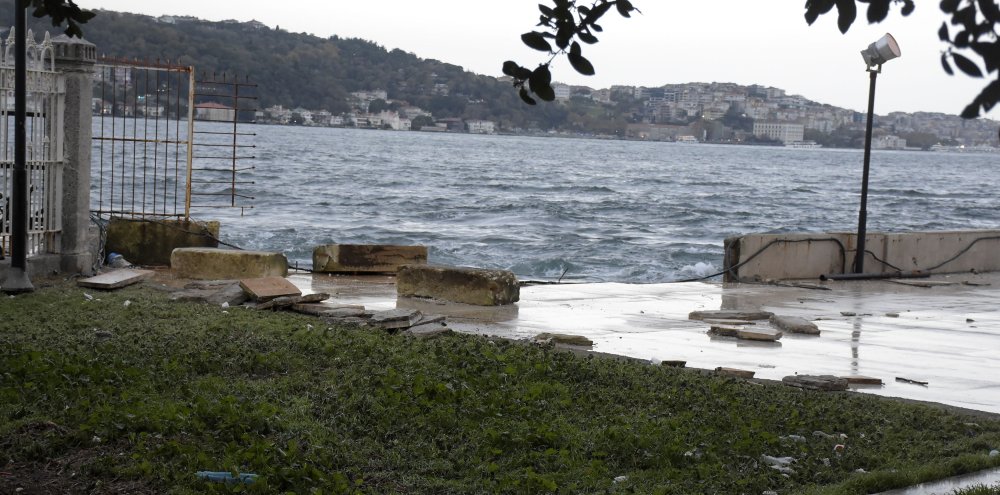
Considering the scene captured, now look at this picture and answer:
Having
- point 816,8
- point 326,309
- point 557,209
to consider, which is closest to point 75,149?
point 326,309

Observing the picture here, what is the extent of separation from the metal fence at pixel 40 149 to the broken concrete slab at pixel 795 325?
8.66 metres

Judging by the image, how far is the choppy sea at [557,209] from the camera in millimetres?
30953

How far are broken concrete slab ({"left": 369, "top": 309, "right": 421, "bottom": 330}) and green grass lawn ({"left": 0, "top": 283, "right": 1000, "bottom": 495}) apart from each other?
1214mm

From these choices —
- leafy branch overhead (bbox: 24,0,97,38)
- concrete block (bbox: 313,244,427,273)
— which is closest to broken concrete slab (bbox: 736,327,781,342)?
concrete block (bbox: 313,244,427,273)

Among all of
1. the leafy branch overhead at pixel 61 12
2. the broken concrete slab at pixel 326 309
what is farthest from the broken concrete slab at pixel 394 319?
the leafy branch overhead at pixel 61 12

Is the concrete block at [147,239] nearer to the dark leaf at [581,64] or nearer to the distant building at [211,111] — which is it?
the distant building at [211,111]

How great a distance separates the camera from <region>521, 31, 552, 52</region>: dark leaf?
16.7 feet

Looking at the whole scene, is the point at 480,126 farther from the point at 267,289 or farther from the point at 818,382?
the point at 818,382

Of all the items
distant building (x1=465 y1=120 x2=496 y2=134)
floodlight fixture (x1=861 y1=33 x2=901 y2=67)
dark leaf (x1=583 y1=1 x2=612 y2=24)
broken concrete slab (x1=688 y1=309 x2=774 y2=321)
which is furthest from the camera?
distant building (x1=465 y1=120 x2=496 y2=134)

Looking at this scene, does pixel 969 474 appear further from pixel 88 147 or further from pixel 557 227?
pixel 557 227

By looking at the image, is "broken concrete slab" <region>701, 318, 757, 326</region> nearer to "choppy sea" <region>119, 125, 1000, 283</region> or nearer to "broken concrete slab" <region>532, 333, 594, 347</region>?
"broken concrete slab" <region>532, 333, 594, 347</region>

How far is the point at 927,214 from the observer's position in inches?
2349

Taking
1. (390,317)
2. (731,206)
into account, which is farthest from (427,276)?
(731,206)

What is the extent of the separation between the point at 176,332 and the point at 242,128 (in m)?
140
